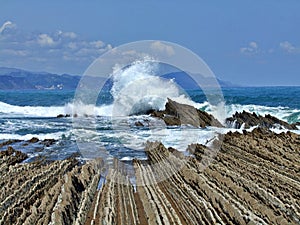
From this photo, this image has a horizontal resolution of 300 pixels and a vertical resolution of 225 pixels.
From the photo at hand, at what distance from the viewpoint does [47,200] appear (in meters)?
8.40

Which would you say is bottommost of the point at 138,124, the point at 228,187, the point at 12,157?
the point at 138,124

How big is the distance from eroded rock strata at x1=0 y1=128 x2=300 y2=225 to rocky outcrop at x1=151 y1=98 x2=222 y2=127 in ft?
36.6

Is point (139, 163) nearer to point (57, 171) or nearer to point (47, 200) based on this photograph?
point (57, 171)

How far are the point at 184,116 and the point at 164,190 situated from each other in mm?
17116

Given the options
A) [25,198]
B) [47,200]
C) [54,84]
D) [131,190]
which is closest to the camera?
[47,200]

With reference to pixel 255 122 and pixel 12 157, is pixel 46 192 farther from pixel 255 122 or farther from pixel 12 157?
pixel 255 122

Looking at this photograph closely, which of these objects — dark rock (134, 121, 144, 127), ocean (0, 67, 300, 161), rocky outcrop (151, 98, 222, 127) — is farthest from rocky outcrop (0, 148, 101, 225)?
dark rock (134, 121, 144, 127)

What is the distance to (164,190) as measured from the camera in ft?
31.8

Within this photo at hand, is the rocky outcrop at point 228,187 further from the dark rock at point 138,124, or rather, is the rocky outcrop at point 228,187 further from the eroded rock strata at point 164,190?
the dark rock at point 138,124

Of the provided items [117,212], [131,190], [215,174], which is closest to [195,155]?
[215,174]

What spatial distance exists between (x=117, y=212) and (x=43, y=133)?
15.6 metres

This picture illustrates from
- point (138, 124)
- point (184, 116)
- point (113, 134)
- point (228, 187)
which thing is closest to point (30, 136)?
point (113, 134)

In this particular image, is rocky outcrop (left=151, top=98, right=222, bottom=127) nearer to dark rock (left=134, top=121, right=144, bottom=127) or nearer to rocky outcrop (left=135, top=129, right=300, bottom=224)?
dark rock (left=134, top=121, right=144, bottom=127)

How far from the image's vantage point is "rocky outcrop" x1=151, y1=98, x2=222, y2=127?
82.1 feet
